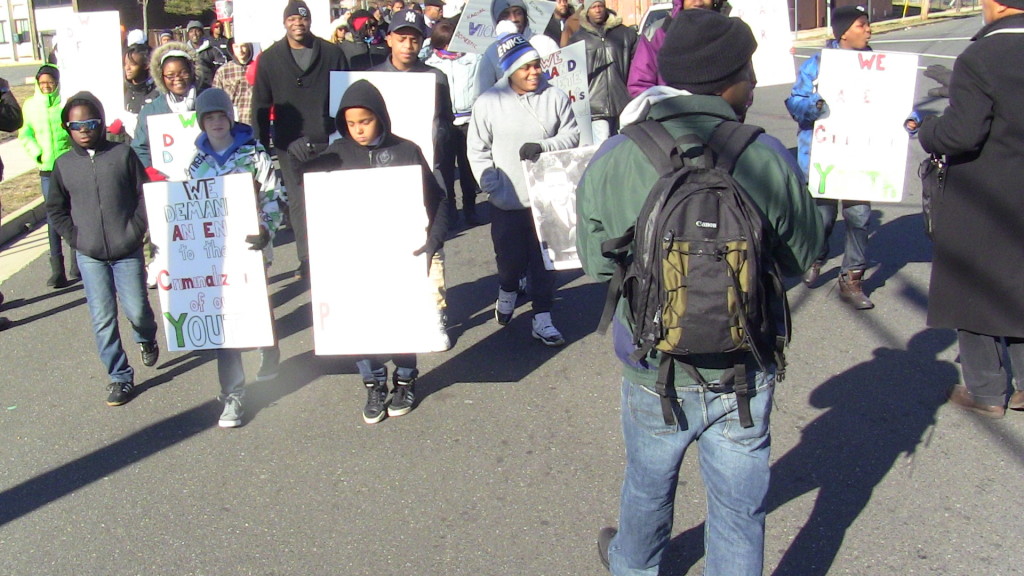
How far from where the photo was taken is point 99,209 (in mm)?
5316

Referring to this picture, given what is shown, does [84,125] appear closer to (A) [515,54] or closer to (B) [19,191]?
(A) [515,54]

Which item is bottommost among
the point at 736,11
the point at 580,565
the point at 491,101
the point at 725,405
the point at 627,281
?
the point at 580,565

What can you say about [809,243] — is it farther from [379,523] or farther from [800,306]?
[800,306]

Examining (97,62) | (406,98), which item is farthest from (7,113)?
(406,98)

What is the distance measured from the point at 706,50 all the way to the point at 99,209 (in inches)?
150

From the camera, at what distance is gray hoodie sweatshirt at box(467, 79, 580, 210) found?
5660mm

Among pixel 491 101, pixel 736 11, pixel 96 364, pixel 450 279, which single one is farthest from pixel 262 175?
pixel 736 11

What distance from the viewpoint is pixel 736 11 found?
8.08m

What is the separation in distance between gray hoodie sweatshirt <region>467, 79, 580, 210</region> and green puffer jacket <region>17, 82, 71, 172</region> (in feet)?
12.1

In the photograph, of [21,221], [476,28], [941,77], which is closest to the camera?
[941,77]

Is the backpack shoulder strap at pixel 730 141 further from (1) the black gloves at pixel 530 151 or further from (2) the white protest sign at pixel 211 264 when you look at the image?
(2) the white protest sign at pixel 211 264

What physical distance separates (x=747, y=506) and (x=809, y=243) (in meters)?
0.74

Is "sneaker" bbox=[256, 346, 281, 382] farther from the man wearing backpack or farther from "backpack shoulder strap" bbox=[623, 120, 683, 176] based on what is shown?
"backpack shoulder strap" bbox=[623, 120, 683, 176]

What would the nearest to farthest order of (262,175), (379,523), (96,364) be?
(379,523)
(262,175)
(96,364)
